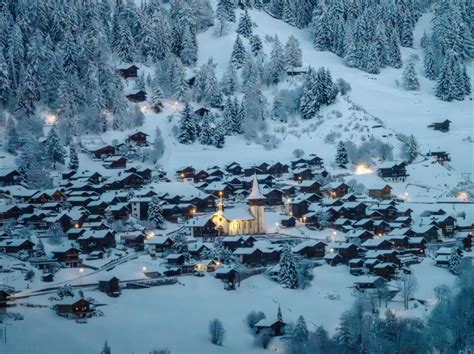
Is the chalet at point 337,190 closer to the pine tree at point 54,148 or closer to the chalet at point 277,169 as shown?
the chalet at point 277,169

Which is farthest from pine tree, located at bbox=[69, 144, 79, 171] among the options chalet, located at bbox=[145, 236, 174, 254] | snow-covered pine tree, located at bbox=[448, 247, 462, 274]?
snow-covered pine tree, located at bbox=[448, 247, 462, 274]

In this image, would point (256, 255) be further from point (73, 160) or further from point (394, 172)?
point (73, 160)

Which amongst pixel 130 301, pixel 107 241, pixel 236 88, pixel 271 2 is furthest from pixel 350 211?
pixel 271 2

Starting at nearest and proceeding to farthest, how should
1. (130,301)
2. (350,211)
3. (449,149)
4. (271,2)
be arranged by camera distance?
(130,301) < (350,211) < (449,149) < (271,2)

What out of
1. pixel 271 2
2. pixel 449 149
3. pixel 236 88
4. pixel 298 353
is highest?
pixel 271 2

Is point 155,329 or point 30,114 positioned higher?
point 30,114

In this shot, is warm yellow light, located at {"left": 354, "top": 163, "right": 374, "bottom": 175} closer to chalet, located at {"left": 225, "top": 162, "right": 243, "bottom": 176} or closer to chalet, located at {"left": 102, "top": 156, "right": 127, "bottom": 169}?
chalet, located at {"left": 225, "top": 162, "right": 243, "bottom": 176}

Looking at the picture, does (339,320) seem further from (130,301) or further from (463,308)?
(130,301)
